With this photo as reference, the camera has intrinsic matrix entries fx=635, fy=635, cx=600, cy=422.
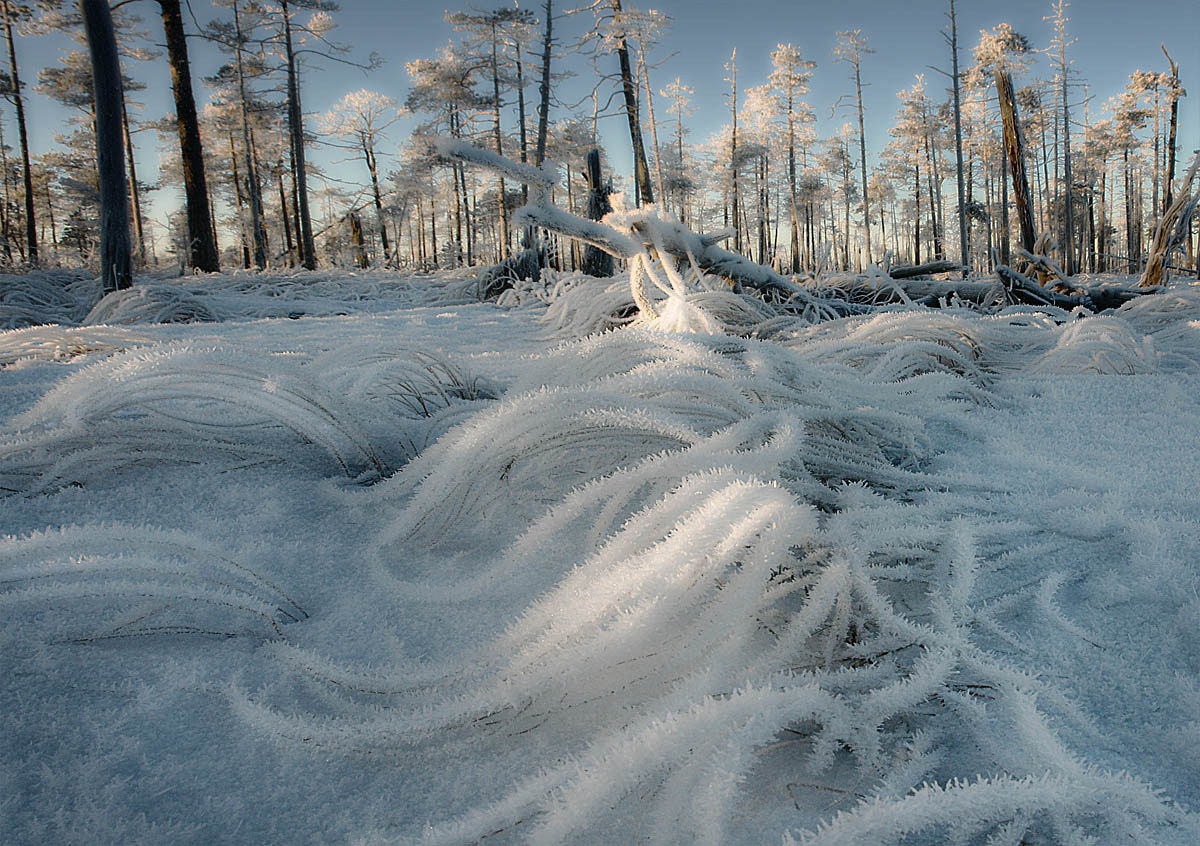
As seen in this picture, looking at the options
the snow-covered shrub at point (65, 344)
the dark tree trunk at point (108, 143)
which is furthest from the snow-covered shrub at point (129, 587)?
the dark tree trunk at point (108, 143)

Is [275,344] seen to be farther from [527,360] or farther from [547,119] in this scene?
[547,119]

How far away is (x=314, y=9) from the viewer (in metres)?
18.6

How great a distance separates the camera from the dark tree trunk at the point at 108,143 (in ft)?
15.6

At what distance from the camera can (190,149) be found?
9.92 meters

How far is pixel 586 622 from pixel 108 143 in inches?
239

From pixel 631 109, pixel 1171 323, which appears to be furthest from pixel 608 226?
pixel 631 109

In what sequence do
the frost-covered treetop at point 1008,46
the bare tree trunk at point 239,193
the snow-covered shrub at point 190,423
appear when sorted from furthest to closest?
1. the bare tree trunk at point 239,193
2. the frost-covered treetop at point 1008,46
3. the snow-covered shrub at point 190,423

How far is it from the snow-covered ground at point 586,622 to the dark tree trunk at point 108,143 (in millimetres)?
5113

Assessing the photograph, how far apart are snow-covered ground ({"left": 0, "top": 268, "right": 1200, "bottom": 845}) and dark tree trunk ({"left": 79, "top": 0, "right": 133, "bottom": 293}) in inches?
201

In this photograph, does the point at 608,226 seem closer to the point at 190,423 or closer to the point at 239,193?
the point at 190,423

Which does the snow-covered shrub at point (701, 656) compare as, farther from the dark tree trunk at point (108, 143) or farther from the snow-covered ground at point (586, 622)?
the dark tree trunk at point (108, 143)

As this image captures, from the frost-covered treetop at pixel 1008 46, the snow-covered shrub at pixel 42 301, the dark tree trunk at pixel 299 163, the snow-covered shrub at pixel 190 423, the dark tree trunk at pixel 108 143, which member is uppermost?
the frost-covered treetop at pixel 1008 46

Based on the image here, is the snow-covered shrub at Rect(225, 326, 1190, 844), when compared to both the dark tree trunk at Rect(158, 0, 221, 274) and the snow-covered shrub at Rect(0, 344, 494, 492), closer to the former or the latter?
the snow-covered shrub at Rect(0, 344, 494, 492)

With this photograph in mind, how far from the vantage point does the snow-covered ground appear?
42 cm
